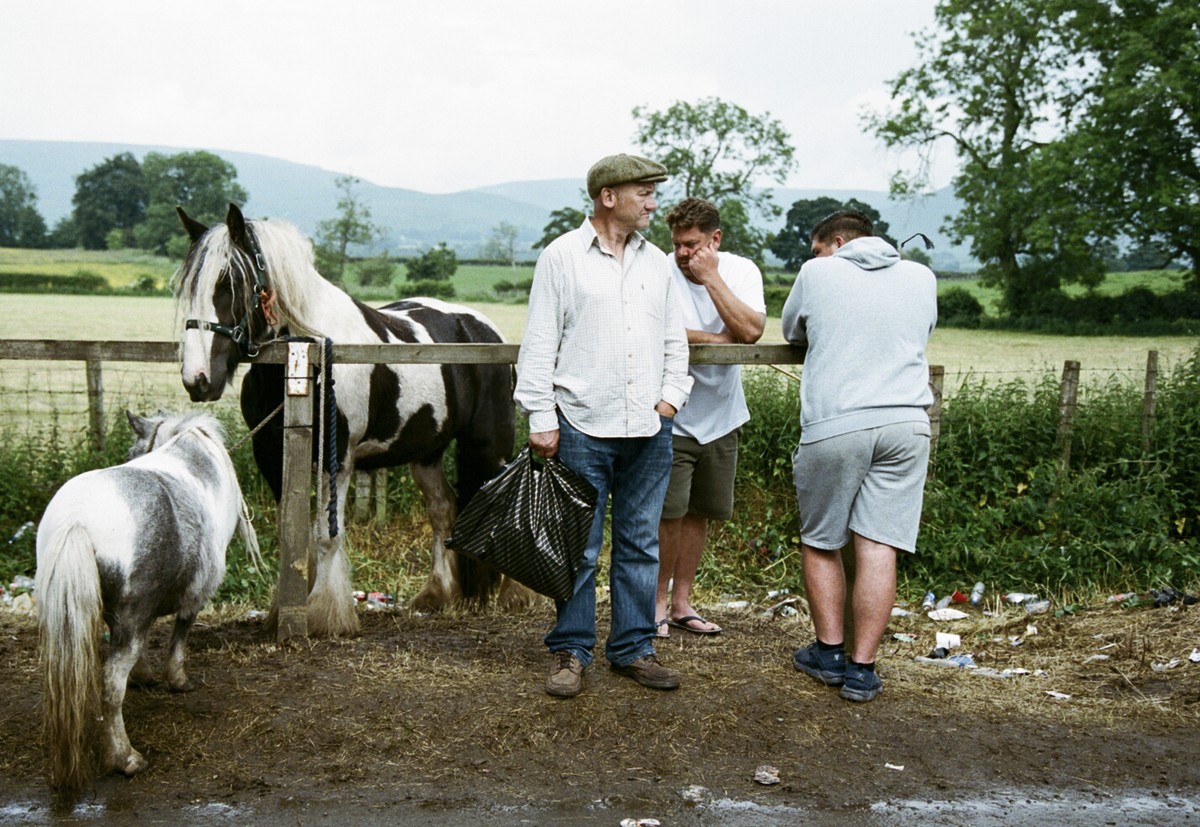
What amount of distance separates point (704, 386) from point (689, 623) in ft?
4.16

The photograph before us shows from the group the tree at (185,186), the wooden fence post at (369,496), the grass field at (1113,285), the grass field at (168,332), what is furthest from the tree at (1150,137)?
the tree at (185,186)

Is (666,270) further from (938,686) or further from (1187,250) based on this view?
(1187,250)

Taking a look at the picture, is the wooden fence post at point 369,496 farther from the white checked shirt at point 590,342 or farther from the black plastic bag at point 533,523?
the white checked shirt at point 590,342

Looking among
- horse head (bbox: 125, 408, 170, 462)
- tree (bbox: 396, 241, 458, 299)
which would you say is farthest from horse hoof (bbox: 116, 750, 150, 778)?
tree (bbox: 396, 241, 458, 299)

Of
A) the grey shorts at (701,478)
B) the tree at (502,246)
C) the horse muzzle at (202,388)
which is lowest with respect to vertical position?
the grey shorts at (701,478)

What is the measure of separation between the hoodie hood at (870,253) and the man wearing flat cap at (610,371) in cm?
72

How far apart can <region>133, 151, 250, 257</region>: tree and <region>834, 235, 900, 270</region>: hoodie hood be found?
180 ft

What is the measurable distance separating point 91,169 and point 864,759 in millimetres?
71243

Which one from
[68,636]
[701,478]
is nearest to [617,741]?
[701,478]

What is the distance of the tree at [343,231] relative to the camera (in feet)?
124

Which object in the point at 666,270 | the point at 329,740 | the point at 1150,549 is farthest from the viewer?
the point at 1150,549

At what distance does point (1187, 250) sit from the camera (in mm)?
31016

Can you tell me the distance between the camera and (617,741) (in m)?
3.82

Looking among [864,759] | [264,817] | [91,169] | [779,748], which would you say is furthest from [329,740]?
[91,169]
